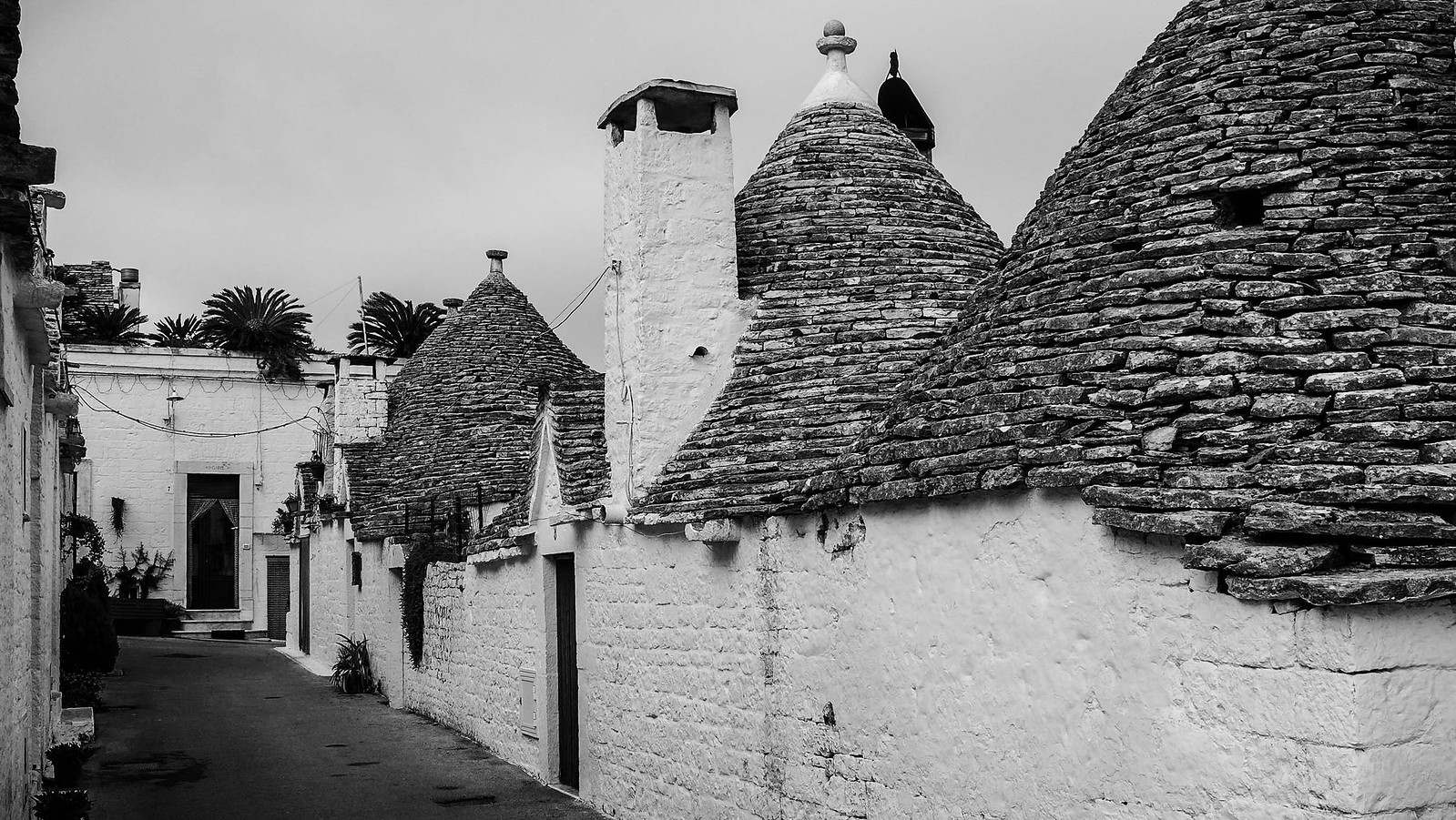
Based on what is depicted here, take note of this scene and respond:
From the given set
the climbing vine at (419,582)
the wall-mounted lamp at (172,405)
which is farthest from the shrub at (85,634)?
the wall-mounted lamp at (172,405)

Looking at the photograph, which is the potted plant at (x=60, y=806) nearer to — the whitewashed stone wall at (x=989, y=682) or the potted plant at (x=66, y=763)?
the potted plant at (x=66, y=763)

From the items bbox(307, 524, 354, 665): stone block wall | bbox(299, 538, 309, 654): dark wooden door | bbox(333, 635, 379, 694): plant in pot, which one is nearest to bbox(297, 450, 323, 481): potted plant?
bbox(307, 524, 354, 665): stone block wall

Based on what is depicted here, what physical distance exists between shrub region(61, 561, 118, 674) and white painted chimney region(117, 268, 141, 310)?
1560 centimetres

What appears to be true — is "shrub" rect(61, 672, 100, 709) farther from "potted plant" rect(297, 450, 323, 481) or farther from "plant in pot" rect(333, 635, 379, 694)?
"potted plant" rect(297, 450, 323, 481)

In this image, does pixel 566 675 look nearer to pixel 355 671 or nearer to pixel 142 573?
pixel 355 671

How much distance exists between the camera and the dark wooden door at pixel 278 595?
3130cm

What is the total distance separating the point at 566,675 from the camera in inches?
487

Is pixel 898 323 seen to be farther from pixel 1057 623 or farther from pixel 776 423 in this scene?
pixel 1057 623

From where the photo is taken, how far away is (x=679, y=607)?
9.47 m

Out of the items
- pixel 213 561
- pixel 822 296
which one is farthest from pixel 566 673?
pixel 213 561

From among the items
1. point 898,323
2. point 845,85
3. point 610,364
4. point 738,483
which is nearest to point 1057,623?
point 738,483

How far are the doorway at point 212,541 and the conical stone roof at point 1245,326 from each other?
27217mm

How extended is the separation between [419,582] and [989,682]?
41.4ft

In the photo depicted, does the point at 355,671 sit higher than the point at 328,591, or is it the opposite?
the point at 328,591
